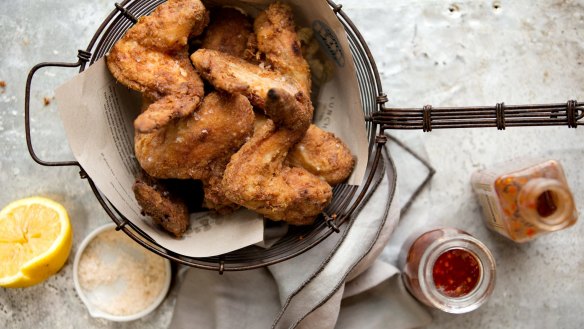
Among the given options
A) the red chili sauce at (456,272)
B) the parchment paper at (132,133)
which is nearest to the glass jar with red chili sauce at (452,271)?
the red chili sauce at (456,272)

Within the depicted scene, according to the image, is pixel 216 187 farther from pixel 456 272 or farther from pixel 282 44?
pixel 456 272

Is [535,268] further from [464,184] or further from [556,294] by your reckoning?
[464,184]

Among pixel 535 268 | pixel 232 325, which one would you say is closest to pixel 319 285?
pixel 232 325

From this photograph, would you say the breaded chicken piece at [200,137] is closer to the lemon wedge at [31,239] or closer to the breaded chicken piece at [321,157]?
the breaded chicken piece at [321,157]

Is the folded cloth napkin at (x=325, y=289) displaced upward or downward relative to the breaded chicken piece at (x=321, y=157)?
downward

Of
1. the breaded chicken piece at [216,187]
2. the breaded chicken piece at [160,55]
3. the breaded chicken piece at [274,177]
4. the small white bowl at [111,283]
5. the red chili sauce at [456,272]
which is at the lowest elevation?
the small white bowl at [111,283]

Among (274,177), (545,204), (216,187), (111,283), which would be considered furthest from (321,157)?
(111,283)

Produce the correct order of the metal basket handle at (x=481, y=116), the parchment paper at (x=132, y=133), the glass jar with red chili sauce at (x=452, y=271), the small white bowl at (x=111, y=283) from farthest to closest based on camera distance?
the small white bowl at (x=111, y=283) → the glass jar with red chili sauce at (x=452, y=271) → the parchment paper at (x=132, y=133) → the metal basket handle at (x=481, y=116)
